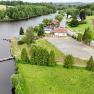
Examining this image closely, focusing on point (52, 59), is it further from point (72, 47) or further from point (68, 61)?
point (72, 47)

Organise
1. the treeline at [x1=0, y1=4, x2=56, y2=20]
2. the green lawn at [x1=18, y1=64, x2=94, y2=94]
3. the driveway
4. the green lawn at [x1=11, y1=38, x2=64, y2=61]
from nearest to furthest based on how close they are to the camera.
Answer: the green lawn at [x1=18, y1=64, x2=94, y2=94]
the green lawn at [x1=11, y1=38, x2=64, y2=61]
the driveway
the treeline at [x1=0, y1=4, x2=56, y2=20]

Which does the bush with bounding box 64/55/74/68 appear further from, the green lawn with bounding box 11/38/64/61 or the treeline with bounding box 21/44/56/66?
the green lawn with bounding box 11/38/64/61

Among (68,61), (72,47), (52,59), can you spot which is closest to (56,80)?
(68,61)

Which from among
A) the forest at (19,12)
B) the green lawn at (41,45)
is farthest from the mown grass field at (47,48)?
the forest at (19,12)

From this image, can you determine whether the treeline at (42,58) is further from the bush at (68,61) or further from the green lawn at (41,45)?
the green lawn at (41,45)

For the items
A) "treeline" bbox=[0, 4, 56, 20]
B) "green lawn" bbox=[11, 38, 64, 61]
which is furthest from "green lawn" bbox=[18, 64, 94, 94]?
"treeline" bbox=[0, 4, 56, 20]

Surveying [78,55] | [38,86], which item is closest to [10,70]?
[38,86]

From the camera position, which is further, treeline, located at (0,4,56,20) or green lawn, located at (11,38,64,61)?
treeline, located at (0,4,56,20)
